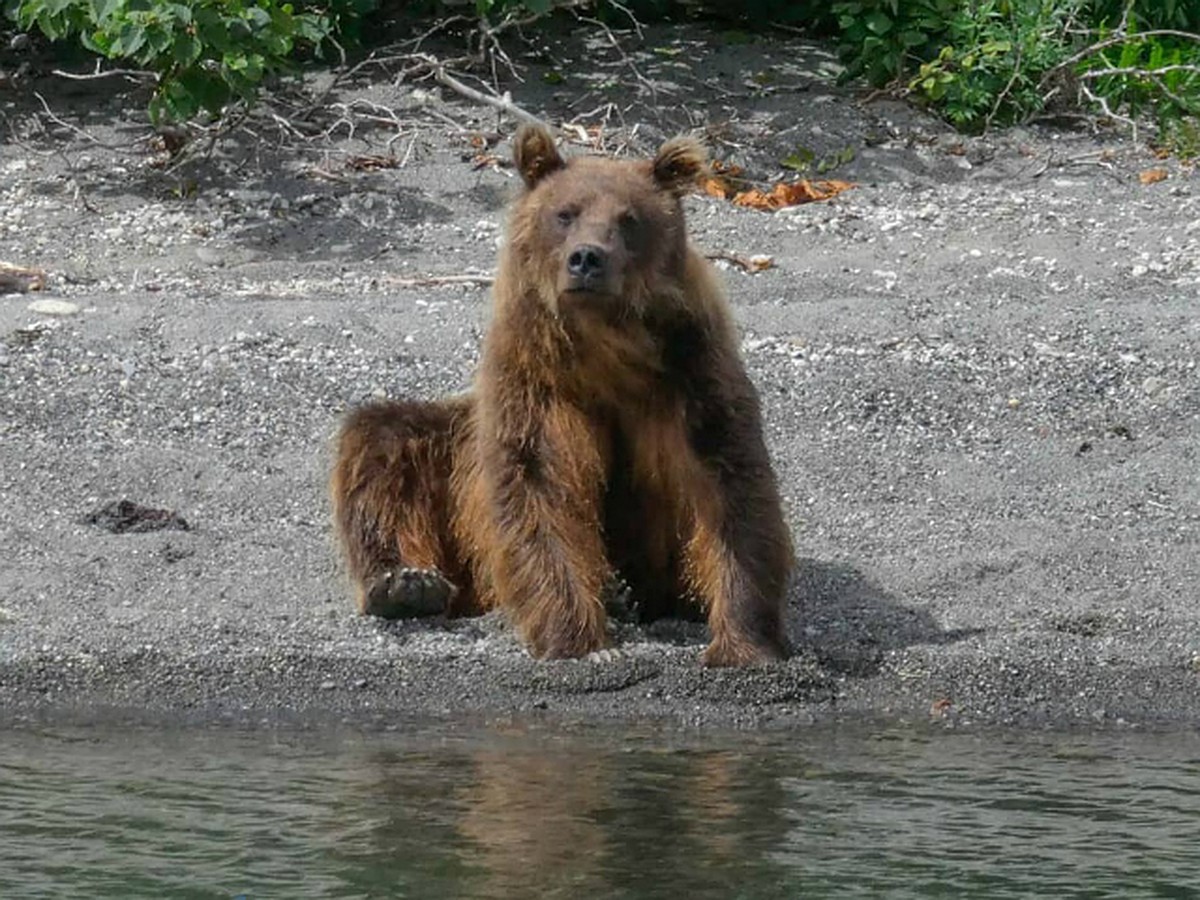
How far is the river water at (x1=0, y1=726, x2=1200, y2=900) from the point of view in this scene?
5.71 meters

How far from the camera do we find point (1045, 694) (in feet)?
24.2

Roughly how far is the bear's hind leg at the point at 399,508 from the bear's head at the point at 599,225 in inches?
36.8

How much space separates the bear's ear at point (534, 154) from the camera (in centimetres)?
772

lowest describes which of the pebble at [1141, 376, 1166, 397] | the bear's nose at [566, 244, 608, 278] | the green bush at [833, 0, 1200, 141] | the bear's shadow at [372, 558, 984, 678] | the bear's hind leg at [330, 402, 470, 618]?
the bear's shadow at [372, 558, 984, 678]

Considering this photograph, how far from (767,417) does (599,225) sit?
8.58ft

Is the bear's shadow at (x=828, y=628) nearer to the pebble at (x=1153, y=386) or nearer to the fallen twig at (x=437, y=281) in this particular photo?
the pebble at (x=1153, y=386)

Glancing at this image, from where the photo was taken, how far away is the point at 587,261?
23.7 ft

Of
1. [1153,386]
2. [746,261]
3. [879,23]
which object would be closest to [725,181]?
[746,261]

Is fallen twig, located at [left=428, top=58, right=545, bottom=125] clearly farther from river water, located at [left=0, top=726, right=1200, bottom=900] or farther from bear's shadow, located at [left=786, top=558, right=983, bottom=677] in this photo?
river water, located at [left=0, top=726, right=1200, bottom=900]

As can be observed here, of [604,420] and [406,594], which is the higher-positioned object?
[604,420]

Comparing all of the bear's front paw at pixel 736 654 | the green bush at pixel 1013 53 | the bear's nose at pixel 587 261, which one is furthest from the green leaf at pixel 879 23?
the bear's front paw at pixel 736 654

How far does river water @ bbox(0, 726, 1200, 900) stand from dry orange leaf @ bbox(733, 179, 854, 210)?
5.99 meters

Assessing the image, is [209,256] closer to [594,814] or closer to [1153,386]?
[1153,386]

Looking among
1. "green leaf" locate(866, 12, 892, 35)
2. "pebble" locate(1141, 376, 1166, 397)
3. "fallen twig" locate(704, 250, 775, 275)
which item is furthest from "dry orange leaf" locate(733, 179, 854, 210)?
"pebble" locate(1141, 376, 1166, 397)
